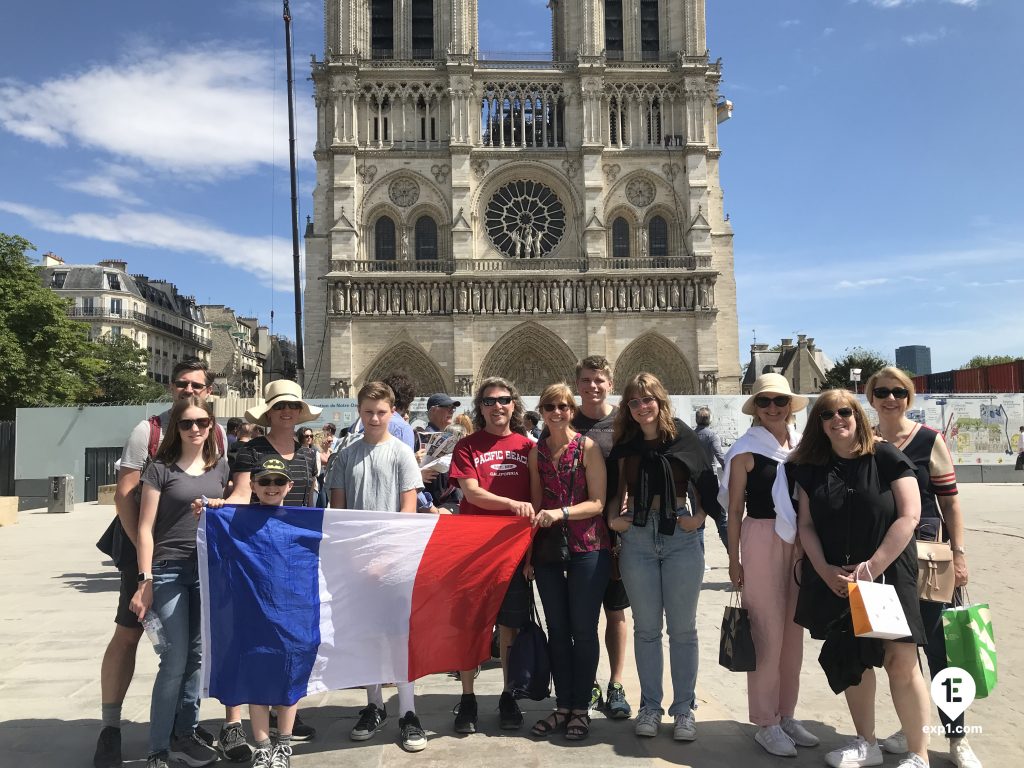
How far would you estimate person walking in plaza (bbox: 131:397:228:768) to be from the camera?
3729 millimetres

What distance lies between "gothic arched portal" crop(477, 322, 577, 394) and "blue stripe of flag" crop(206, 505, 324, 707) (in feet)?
86.8

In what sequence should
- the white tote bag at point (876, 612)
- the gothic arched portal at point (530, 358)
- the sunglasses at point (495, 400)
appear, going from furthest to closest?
the gothic arched portal at point (530, 358) → the sunglasses at point (495, 400) → the white tote bag at point (876, 612)

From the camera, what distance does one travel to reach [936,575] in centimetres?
375

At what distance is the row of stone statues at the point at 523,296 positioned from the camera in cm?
3062

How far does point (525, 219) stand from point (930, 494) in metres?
29.4

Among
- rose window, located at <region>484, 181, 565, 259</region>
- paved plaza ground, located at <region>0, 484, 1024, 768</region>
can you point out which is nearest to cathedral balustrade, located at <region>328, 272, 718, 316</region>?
rose window, located at <region>484, 181, 565, 259</region>

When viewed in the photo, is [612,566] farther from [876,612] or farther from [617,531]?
[876,612]

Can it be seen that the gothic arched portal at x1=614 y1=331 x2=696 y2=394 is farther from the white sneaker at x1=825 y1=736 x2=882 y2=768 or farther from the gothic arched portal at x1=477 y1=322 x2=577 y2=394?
the white sneaker at x1=825 y1=736 x2=882 y2=768

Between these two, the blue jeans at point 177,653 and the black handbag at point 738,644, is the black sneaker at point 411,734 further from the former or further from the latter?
the black handbag at point 738,644

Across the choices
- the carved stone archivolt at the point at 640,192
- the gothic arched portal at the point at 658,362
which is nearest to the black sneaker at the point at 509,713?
the gothic arched portal at the point at 658,362

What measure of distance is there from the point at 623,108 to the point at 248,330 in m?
47.0

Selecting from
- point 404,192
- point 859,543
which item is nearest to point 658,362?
point 404,192

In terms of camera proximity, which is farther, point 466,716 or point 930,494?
point 466,716

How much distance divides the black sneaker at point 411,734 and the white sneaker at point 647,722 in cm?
111
